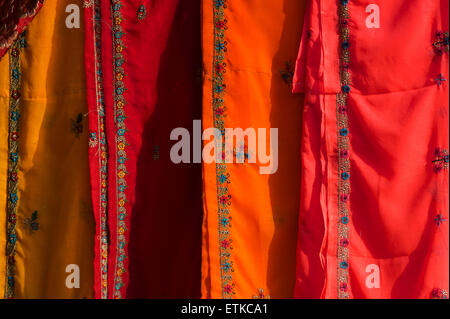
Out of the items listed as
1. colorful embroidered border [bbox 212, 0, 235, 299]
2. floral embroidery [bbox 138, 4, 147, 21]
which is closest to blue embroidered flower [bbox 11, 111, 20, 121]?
floral embroidery [bbox 138, 4, 147, 21]

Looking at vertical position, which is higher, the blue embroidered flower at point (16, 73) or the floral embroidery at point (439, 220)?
the blue embroidered flower at point (16, 73)

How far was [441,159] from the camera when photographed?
899 mm

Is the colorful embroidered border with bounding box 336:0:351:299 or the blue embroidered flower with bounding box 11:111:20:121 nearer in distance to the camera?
the colorful embroidered border with bounding box 336:0:351:299

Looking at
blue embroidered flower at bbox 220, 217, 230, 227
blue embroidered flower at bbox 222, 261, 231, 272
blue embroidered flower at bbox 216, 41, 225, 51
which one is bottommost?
blue embroidered flower at bbox 222, 261, 231, 272

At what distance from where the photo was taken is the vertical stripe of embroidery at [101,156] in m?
1.02

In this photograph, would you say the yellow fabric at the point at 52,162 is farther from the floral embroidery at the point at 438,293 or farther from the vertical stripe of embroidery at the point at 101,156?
the floral embroidery at the point at 438,293

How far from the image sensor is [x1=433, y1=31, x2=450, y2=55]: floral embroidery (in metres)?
0.88

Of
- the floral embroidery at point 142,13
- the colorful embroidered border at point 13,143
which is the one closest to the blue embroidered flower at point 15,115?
the colorful embroidered border at point 13,143

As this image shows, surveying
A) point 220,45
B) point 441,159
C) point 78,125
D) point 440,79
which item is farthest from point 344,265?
point 78,125

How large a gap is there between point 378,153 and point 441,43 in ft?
0.86

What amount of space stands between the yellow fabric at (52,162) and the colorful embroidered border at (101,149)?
0.05 meters

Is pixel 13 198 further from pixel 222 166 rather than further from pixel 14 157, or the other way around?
pixel 222 166

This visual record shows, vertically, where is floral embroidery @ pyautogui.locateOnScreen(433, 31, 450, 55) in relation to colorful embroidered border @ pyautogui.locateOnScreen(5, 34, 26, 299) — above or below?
above

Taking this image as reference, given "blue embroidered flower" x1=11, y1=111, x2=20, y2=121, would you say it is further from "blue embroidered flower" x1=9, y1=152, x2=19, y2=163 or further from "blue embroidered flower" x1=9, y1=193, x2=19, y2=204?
"blue embroidered flower" x1=9, y1=193, x2=19, y2=204
